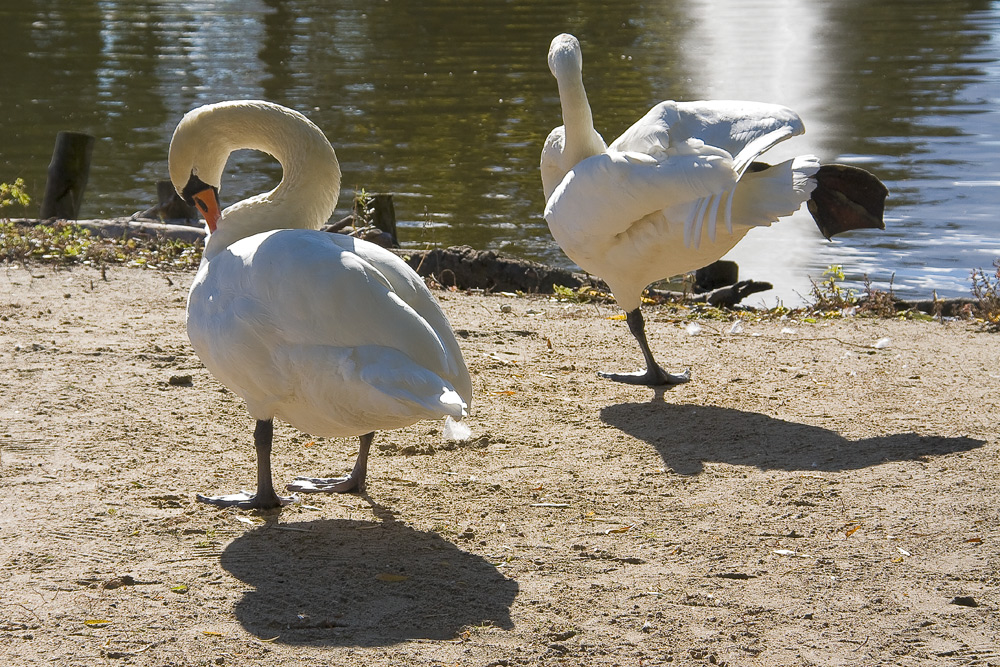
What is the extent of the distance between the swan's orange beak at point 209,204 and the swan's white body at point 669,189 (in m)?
1.93

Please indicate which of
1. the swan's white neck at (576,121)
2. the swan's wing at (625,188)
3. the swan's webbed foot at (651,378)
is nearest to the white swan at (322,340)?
the swan's wing at (625,188)

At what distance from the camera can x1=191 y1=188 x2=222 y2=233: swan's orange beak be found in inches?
195

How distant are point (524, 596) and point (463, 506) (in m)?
0.86

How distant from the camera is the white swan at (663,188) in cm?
539

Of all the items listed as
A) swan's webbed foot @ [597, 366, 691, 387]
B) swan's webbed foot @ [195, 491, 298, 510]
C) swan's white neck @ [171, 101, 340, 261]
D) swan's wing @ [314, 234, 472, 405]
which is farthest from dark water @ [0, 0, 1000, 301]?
swan's webbed foot @ [195, 491, 298, 510]

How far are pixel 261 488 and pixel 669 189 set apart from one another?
247 cm

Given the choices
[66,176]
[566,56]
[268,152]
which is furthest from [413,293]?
[66,176]

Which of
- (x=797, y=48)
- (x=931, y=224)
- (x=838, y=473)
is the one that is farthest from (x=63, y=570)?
(x=797, y=48)

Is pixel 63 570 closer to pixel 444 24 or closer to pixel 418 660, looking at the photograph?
pixel 418 660

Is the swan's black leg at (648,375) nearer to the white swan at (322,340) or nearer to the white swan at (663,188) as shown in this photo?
the white swan at (663,188)

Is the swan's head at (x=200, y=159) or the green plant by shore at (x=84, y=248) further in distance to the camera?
the green plant by shore at (x=84, y=248)

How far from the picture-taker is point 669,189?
549 cm

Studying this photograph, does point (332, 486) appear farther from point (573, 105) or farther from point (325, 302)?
point (573, 105)

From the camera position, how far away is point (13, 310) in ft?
22.5
